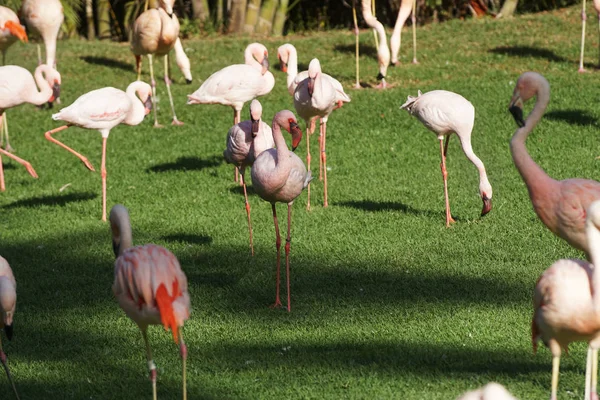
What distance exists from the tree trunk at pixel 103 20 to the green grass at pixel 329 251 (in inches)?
148

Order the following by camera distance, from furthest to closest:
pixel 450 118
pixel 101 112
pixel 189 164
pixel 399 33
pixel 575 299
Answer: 1. pixel 399 33
2. pixel 189 164
3. pixel 101 112
4. pixel 450 118
5. pixel 575 299

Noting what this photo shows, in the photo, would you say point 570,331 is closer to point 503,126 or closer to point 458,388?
point 458,388

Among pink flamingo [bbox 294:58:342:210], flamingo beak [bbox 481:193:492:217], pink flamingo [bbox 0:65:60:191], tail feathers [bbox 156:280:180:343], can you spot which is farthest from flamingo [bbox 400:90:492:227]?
pink flamingo [bbox 0:65:60:191]

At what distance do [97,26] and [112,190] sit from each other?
8924mm

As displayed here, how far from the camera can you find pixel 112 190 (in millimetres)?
9609

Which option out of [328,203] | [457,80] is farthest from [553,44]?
[328,203]

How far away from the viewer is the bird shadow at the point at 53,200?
934 centimetres

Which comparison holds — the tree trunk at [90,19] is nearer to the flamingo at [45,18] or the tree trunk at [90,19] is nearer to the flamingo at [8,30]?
the flamingo at [45,18]

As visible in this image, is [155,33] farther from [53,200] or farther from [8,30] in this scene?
[53,200]

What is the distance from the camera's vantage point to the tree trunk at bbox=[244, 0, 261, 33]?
16.3 metres

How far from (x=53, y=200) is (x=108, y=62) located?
5926 millimetres

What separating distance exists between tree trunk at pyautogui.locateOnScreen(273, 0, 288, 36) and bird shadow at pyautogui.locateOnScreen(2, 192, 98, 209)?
7.76 metres

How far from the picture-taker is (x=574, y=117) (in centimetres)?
1068

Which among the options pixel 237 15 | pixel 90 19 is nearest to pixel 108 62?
pixel 237 15
